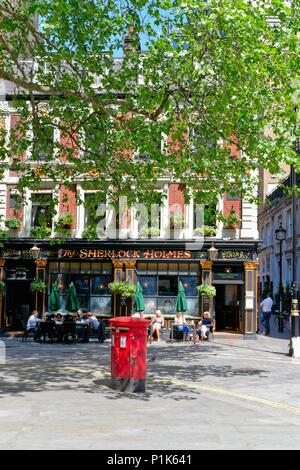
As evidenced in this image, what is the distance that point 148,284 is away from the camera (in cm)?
2808

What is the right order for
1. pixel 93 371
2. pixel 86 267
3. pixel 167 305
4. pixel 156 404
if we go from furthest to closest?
pixel 86 267
pixel 167 305
pixel 93 371
pixel 156 404

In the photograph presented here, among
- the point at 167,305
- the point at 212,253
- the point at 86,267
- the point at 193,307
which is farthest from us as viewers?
the point at 86,267

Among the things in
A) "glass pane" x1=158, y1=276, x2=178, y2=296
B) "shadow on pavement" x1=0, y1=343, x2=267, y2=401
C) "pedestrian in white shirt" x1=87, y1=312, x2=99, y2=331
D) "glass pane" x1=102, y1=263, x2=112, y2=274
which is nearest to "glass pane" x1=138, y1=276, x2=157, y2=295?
"glass pane" x1=158, y1=276, x2=178, y2=296

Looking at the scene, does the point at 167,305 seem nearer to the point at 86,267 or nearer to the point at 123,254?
the point at 123,254

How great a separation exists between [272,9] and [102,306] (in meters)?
18.6

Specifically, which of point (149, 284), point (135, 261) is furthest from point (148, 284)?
point (135, 261)

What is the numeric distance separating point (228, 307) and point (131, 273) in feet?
18.3

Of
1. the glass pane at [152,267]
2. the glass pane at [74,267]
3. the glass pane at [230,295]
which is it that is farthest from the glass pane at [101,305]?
the glass pane at [230,295]

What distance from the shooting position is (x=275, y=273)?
50625mm

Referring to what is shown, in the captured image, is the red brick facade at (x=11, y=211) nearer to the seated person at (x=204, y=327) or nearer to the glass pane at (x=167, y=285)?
the glass pane at (x=167, y=285)

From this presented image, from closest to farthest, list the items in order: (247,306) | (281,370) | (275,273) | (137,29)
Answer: (137,29), (281,370), (247,306), (275,273)

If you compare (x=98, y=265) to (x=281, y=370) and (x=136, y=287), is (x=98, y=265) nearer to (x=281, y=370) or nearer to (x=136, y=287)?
(x=136, y=287)

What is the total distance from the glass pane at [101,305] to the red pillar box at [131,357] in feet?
54.2
